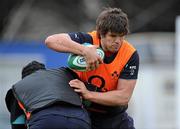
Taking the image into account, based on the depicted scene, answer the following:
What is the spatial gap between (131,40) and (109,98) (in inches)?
466

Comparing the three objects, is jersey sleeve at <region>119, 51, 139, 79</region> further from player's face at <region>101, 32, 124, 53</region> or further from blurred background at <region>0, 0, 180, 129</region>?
blurred background at <region>0, 0, 180, 129</region>

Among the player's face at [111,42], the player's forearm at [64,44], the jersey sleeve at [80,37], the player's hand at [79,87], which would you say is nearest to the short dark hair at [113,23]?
the player's face at [111,42]

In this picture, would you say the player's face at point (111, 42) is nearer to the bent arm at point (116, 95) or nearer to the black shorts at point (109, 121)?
the bent arm at point (116, 95)

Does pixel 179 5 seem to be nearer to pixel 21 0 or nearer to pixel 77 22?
pixel 77 22

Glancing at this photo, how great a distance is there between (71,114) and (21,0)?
16.9m

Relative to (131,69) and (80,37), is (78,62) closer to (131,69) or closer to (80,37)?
(80,37)

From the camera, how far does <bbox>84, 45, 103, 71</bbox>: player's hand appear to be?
21.8ft

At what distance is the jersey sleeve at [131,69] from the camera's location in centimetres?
709

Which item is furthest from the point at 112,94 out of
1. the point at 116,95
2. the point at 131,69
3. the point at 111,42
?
the point at 111,42

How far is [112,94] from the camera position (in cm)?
695

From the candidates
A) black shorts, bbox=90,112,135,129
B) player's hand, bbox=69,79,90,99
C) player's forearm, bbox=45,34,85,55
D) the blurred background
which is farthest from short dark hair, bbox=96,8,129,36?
the blurred background

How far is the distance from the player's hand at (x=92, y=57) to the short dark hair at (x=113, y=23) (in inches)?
8.5

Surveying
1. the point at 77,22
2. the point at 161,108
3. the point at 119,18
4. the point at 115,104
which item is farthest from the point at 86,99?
the point at 77,22

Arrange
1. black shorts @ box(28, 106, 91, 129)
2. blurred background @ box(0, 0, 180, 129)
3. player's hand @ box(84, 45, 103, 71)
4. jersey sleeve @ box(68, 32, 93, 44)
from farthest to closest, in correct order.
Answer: blurred background @ box(0, 0, 180, 129), jersey sleeve @ box(68, 32, 93, 44), player's hand @ box(84, 45, 103, 71), black shorts @ box(28, 106, 91, 129)
